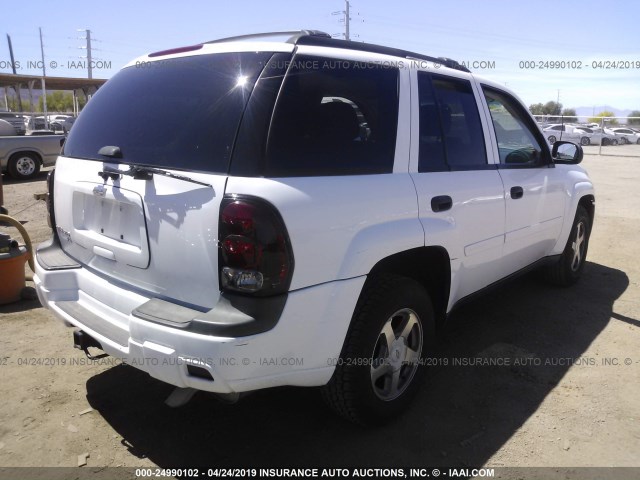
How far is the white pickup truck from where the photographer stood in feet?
39.4

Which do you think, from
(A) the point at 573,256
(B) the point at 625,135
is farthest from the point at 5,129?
(B) the point at 625,135

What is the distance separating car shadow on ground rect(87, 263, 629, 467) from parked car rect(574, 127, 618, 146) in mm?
31733

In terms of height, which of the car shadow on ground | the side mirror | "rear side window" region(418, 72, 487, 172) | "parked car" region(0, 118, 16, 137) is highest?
"parked car" region(0, 118, 16, 137)

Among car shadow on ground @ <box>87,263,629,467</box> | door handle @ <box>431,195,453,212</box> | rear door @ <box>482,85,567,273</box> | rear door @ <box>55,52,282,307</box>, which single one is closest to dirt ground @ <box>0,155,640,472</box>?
car shadow on ground @ <box>87,263,629,467</box>

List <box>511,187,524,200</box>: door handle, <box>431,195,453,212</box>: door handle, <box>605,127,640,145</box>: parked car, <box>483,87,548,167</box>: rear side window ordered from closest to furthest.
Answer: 1. <box>431,195,453,212</box>: door handle
2. <box>511,187,524,200</box>: door handle
3. <box>483,87,548,167</box>: rear side window
4. <box>605,127,640,145</box>: parked car

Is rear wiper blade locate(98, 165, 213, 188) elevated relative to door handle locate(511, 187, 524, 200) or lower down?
elevated

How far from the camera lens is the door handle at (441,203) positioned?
9.27 ft

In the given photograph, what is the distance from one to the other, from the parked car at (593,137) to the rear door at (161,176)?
33.4 metres

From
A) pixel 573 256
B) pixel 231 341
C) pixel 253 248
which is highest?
pixel 253 248

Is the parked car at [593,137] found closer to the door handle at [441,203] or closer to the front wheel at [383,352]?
the door handle at [441,203]

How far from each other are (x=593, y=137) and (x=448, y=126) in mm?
33444

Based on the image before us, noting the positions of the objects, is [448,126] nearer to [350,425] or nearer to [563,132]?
[350,425]

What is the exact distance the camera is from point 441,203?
287 cm

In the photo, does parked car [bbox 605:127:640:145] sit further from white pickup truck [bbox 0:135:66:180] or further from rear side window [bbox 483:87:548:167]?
rear side window [bbox 483:87:548:167]
